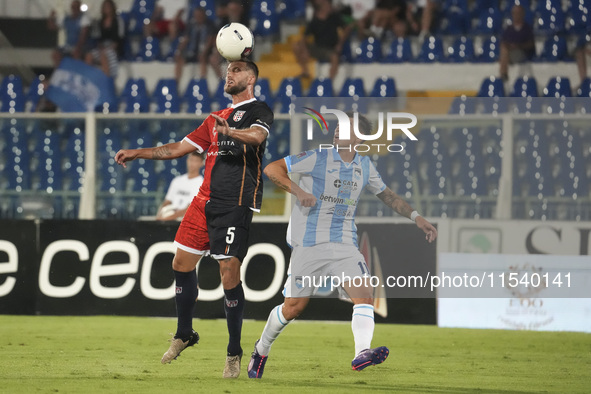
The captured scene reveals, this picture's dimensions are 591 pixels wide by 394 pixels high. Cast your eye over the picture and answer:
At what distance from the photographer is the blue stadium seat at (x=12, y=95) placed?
43.7 ft

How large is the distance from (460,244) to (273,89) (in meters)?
5.37

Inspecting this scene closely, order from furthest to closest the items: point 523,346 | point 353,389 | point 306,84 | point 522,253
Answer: point 306,84 < point 522,253 < point 523,346 < point 353,389

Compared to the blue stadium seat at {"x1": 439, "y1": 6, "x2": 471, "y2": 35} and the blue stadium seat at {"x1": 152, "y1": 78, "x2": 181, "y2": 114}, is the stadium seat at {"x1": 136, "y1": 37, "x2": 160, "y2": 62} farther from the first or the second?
the blue stadium seat at {"x1": 439, "y1": 6, "x2": 471, "y2": 35}

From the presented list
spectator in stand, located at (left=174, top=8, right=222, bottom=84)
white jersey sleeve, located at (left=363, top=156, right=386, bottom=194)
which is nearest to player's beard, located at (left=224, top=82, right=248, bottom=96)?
white jersey sleeve, located at (left=363, top=156, right=386, bottom=194)

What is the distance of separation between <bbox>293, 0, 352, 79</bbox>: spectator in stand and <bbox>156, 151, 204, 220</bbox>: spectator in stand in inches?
157

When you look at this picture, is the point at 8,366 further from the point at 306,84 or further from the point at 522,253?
the point at 306,84

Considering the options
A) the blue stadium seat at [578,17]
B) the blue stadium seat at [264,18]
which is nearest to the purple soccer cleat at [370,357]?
the blue stadium seat at [578,17]

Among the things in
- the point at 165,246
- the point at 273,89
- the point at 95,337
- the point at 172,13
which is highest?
the point at 172,13

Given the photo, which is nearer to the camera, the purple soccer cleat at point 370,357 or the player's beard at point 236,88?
the purple soccer cleat at point 370,357

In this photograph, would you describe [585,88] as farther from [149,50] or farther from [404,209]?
[149,50]

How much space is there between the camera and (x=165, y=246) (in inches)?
399

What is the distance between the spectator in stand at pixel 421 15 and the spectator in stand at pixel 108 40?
4.49 m

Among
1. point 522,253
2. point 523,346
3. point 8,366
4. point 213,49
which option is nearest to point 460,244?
point 522,253

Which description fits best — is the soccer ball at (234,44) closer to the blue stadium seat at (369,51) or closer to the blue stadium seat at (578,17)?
the blue stadium seat at (369,51)
